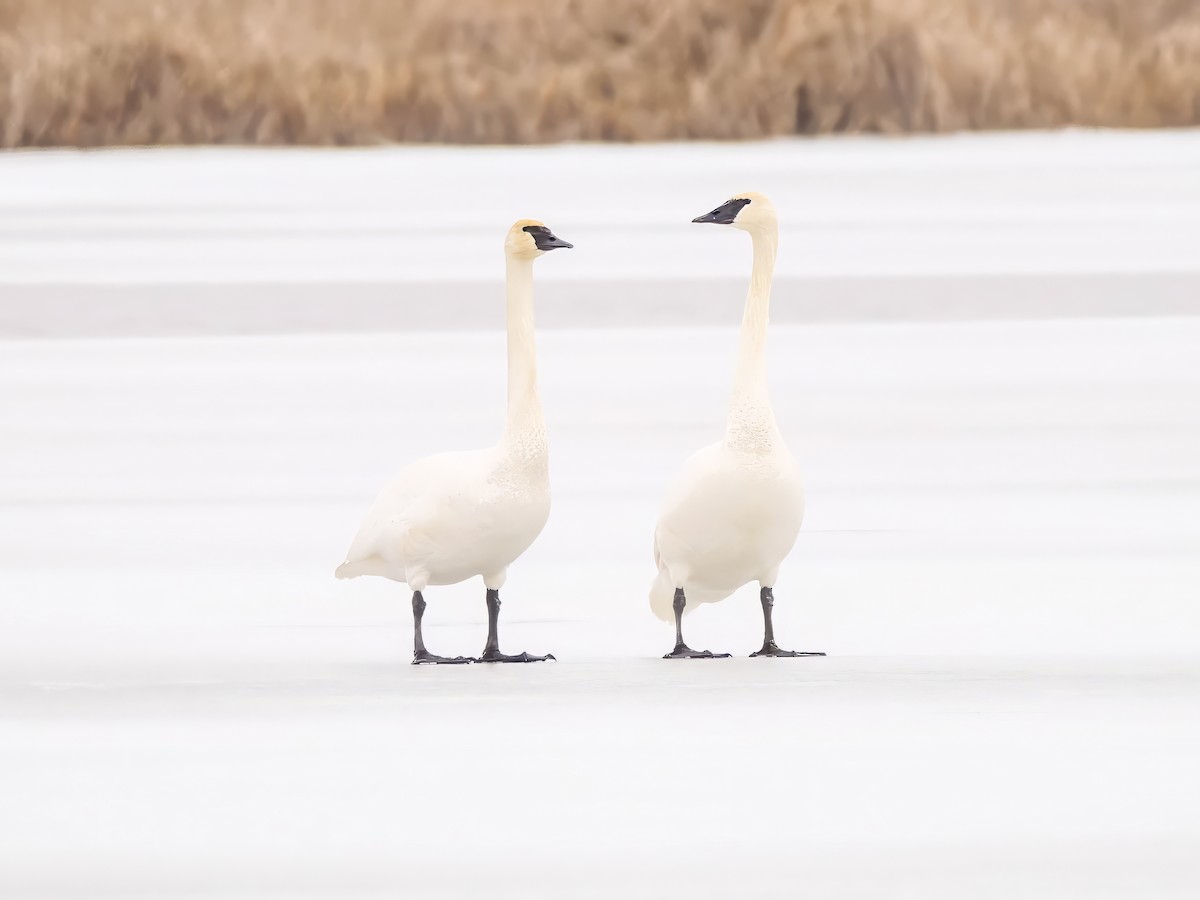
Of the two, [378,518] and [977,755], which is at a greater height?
[378,518]

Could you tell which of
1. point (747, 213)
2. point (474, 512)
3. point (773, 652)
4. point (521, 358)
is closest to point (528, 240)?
point (521, 358)

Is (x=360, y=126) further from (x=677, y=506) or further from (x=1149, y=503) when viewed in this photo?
(x=677, y=506)

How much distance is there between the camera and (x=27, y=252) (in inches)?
636

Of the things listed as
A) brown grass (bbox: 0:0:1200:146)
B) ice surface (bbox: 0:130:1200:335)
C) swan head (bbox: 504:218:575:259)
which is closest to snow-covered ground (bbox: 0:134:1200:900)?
swan head (bbox: 504:218:575:259)

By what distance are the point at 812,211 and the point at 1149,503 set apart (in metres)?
11.5

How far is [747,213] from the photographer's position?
5.70 m

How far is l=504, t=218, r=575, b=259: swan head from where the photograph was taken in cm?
558

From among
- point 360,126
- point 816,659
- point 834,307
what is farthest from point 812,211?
point 816,659

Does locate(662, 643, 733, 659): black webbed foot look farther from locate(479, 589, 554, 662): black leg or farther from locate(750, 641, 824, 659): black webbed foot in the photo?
locate(479, 589, 554, 662): black leg

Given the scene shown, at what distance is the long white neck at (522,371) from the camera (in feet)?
17.3

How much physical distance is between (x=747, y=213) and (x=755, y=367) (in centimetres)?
47

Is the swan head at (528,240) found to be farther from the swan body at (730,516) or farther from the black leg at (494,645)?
the black leg at (494,645)

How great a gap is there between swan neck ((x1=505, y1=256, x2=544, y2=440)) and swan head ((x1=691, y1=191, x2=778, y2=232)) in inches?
16.9

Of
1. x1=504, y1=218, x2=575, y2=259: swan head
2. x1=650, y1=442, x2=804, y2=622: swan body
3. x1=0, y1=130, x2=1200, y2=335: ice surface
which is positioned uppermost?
x1=0, y1=130, x2=1200, y2=335: ice surface
